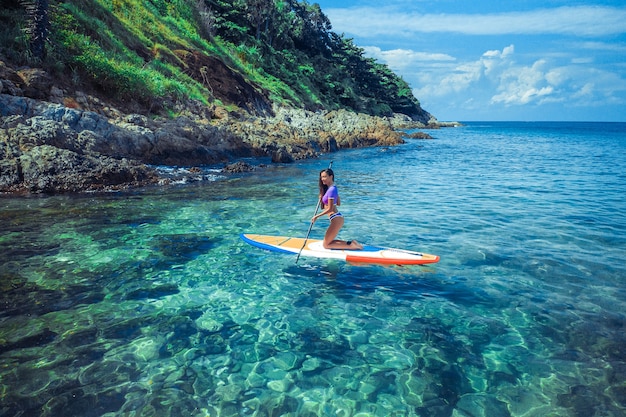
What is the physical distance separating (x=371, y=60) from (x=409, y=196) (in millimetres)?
95463

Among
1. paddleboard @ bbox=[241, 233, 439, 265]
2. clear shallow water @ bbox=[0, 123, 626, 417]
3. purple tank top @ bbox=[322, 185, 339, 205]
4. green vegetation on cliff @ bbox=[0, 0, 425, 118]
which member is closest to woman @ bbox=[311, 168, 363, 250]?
purple tank top @ bbox=[322, 185, 339, 205]

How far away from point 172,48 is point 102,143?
2105cm

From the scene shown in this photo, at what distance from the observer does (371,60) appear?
341 feet

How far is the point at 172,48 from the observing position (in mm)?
36594

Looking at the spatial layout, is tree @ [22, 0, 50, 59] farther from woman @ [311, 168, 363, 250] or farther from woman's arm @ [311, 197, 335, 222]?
woman's arm @ [311, 197, 335, 222]

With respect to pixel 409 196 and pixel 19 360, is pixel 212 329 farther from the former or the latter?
pixel 409 196

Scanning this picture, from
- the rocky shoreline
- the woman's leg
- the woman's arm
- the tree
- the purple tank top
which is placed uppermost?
the tree

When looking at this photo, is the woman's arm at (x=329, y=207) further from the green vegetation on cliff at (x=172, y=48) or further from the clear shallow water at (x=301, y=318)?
the green vegetation on cliff at (x=172, y=48)

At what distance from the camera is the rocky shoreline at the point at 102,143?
15.7m

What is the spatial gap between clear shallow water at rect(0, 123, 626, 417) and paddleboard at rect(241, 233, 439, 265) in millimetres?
222

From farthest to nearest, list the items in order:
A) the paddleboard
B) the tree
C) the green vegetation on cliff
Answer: the green vegetation on cliff < the tree < the paddleboard

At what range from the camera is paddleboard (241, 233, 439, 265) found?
8891 mm

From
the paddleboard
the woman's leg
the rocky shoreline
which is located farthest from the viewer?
the rocky shoreline

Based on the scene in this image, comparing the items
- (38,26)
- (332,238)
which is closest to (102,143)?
(38,26)
